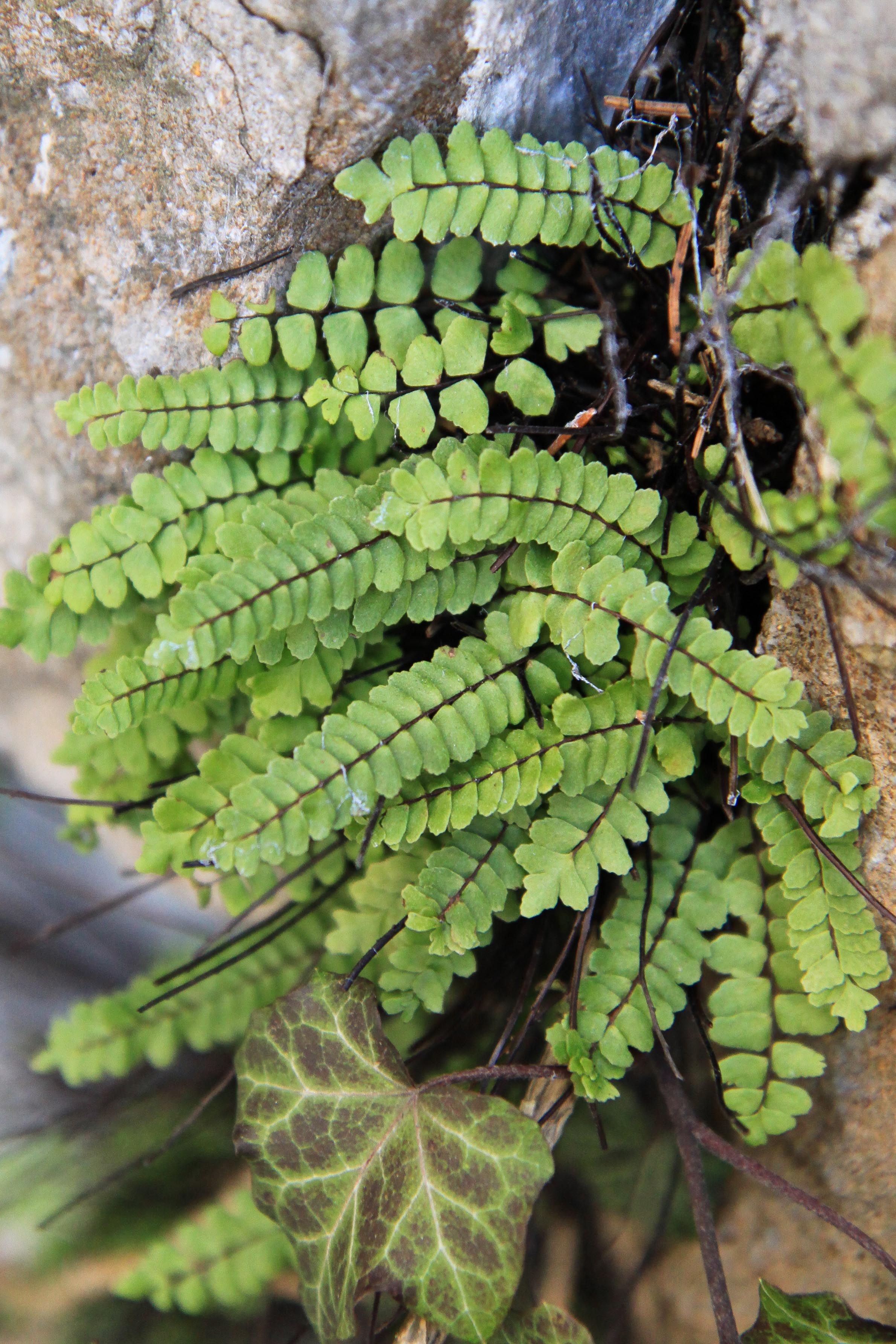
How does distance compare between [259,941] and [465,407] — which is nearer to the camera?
[465,407]

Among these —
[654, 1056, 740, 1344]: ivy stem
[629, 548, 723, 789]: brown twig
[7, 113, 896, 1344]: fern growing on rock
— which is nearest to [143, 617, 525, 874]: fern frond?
[7, 113, 896, 1344]: fern growing on rock

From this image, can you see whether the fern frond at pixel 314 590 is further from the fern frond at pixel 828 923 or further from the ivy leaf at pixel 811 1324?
the ivy leaf at pixel 811 1324

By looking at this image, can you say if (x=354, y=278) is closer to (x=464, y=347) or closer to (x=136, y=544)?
(x=464, y=347)

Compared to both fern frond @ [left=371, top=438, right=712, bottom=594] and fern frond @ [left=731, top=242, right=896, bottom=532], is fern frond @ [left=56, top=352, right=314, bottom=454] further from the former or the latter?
fern frond @ [left=731, top=242, right=896, bottom=532]

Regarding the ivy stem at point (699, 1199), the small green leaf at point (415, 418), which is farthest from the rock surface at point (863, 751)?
the small green leaf at point (415, 418)

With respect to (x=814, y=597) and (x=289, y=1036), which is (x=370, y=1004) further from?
(x=814, y=597)

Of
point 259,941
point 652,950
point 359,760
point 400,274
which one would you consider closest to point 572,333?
point 400,274
